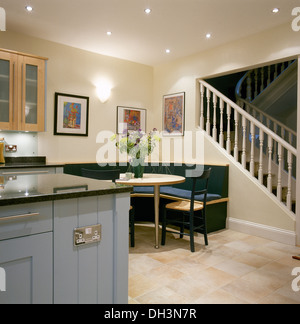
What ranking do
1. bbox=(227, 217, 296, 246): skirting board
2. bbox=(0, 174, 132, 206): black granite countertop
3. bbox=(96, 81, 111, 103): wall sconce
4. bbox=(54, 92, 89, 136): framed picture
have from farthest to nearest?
1. bbox=(96, 81, 111, 103): wall sconce
2. bbox=(54, 92, 89, 136): framed picture
3. bbox=(227, 217, 296, 246): skirting board
4. bbox=(0, 174, 132, 206): black granite countertop

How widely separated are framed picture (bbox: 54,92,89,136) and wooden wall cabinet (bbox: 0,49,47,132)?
404 mm

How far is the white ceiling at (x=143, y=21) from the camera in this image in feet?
10.1

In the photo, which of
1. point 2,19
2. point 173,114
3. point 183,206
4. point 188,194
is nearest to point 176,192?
point 188,194

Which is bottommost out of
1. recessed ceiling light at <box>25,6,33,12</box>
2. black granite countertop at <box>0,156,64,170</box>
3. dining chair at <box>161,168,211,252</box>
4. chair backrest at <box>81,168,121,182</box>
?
dining chair at <box>161,168,211,252</box>

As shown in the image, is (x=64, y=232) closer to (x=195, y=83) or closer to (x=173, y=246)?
(x=173, y=246)

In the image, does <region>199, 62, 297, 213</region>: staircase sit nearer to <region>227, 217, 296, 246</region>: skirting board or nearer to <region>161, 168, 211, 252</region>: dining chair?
<region>227, 217, 296, 246</region>: skirting board

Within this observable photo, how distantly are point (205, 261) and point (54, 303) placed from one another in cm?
194

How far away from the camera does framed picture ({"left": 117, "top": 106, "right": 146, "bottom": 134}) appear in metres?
5.01

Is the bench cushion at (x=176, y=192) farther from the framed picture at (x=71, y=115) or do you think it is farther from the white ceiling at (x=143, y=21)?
the white ceiling at (x=143, y=21)

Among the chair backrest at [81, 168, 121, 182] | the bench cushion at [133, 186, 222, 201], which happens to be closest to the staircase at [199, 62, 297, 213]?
the bench cushion at [133, 186, 222, 201]

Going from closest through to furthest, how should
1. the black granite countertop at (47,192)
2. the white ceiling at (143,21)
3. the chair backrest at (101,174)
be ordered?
the black granite countertop at (47,192) → the chair backrest at (101,174) → the white ceiling at (143,21)

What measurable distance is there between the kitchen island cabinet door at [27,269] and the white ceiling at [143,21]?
273cm

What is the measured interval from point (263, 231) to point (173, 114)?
244 centimetres

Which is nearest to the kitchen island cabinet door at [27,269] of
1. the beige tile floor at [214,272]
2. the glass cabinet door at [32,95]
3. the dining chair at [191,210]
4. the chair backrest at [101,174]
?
the beige tile floor at [214,272]
